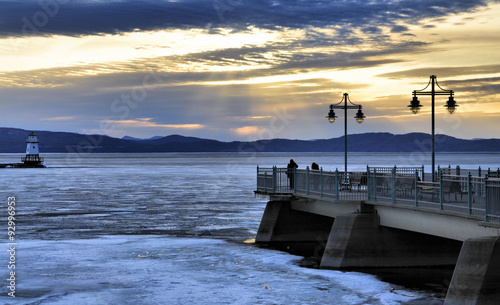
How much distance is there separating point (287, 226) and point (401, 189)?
30.2 ft

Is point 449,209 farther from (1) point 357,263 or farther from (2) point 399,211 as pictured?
(1) point 357,263

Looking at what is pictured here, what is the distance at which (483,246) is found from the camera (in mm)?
14719

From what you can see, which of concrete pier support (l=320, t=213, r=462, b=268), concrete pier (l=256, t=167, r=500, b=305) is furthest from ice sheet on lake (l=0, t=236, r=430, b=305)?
concrete pier (l=256, t=167, r=500, b=305)

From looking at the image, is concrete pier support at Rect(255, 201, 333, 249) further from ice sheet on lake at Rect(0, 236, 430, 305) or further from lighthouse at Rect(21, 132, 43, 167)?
lighthouse at Rect(21, 132, 43, 167)

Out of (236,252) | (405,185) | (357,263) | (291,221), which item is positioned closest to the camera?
(405,185)

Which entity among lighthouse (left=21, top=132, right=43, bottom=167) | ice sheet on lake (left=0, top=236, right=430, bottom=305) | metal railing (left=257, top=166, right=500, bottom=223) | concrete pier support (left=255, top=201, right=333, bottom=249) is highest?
lighthouse (left=21, top=132, right=43, bottom=167)

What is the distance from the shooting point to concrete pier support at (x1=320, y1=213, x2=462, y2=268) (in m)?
21.7

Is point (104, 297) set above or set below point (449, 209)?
below

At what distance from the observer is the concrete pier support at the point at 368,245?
71.2 ft

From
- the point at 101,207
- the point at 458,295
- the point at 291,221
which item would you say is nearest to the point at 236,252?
the point at 291,221

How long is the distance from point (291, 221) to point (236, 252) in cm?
418

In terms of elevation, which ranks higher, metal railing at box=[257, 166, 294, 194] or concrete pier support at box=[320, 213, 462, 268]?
metal railing at box=[257, 166, 294, 194]

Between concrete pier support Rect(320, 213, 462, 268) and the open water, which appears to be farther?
concrete pier support Rect(320, 213, 462, 268)

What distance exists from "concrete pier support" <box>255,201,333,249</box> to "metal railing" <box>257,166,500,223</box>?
1096mm
